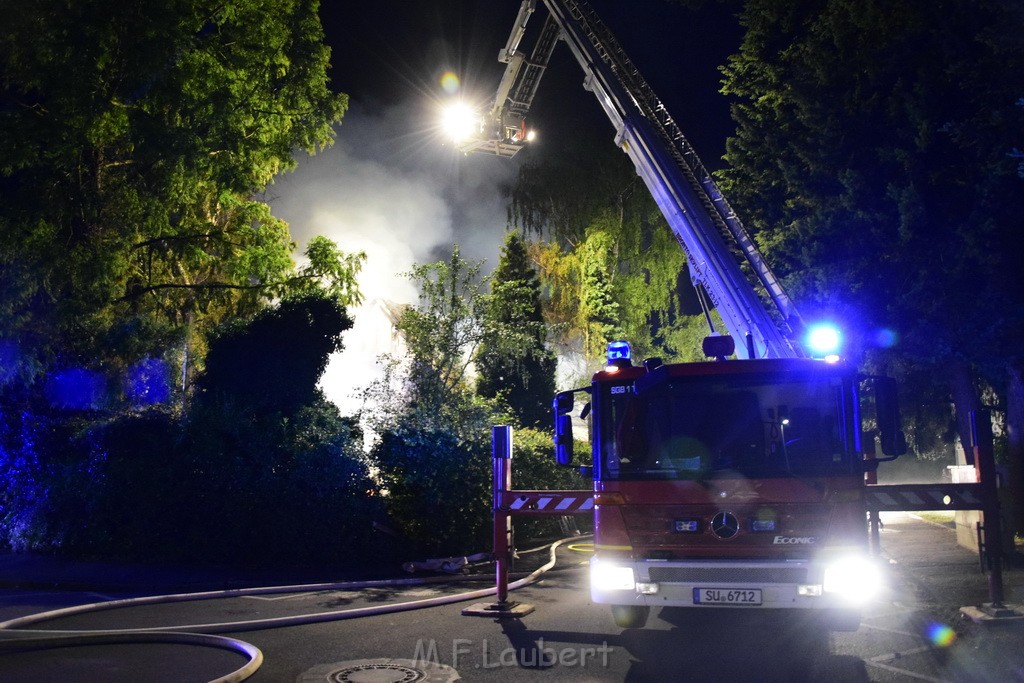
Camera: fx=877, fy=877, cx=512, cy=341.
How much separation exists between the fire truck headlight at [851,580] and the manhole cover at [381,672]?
288 centimetres

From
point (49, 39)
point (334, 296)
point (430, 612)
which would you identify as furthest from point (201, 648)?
point (49, 39)

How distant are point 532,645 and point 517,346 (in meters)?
14.2

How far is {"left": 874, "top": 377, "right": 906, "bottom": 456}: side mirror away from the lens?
23.2 ft

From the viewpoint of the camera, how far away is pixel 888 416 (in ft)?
23.1

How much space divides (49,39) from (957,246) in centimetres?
1611

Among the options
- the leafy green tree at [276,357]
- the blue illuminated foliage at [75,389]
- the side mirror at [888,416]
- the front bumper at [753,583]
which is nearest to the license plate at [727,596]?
the front bumper at [753,583]

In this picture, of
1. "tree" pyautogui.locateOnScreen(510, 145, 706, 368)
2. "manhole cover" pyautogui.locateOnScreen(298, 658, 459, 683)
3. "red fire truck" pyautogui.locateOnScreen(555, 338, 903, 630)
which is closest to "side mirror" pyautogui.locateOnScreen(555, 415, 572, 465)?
"red fire truck" pyautogui.locateOnScreen(555, 338, 903, 630)

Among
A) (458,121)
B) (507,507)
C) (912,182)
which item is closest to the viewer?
(507,507)

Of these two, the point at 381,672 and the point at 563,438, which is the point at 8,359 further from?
the point at 381,672

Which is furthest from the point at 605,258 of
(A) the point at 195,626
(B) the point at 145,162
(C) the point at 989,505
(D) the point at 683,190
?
(A) the point at 195,626

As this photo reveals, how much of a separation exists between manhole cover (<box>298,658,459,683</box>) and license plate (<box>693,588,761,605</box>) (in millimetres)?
1952

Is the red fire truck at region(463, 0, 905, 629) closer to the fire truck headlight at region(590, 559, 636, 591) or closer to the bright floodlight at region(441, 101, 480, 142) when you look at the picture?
the fire truck headlight at region(590, 559, 636, 591)

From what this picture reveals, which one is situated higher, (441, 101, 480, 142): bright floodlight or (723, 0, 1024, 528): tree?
(441, 101, 480, 142): bright floodlight

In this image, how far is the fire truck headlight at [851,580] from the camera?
656 cm
